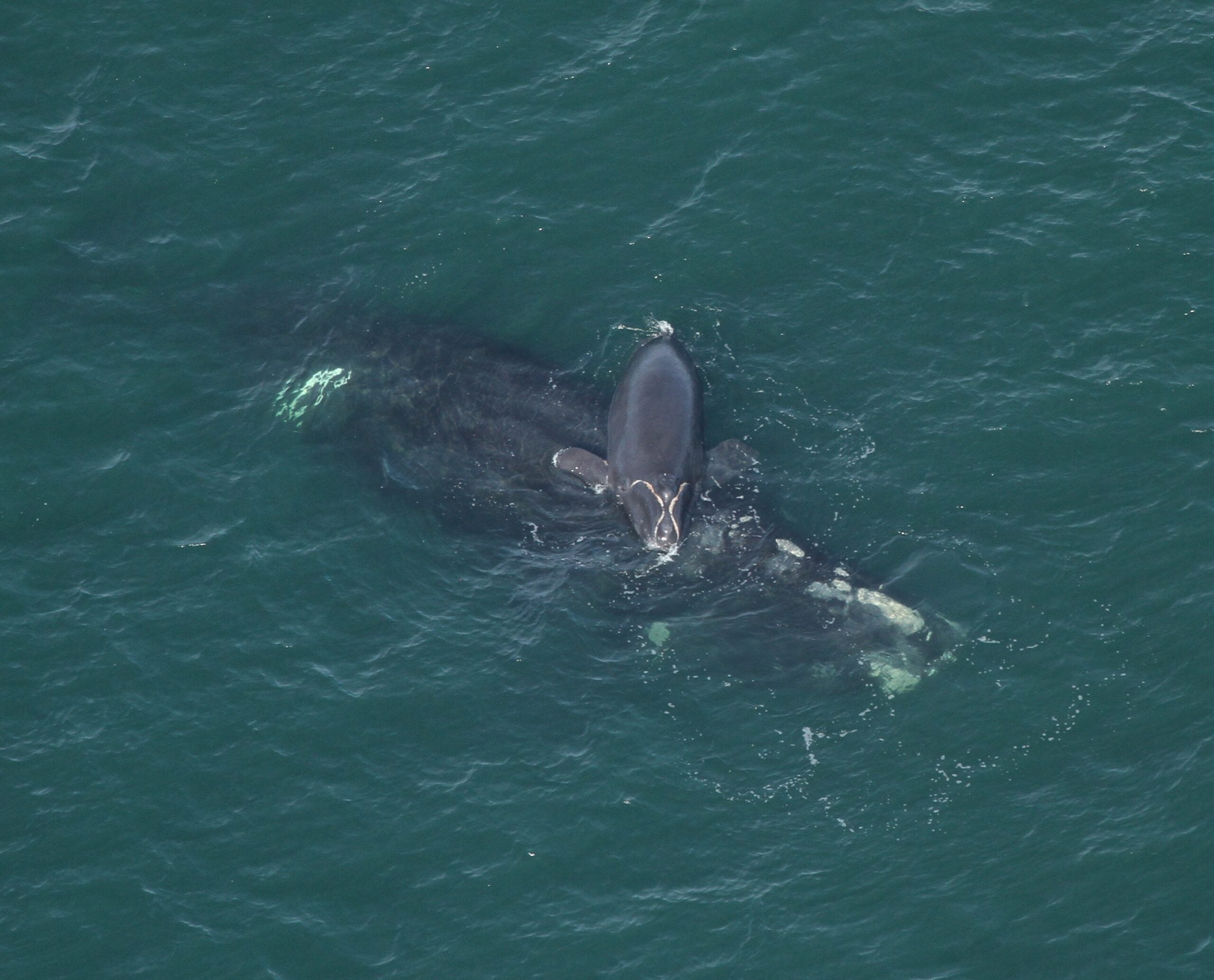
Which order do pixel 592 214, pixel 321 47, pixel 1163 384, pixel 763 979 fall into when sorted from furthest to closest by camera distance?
pixel 321 47
pixel 592 214
pixel 1163 384
pixel 763 979

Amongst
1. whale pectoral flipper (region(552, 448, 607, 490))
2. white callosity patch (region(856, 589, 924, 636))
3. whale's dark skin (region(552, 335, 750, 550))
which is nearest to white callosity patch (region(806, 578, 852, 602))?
white callosity patch (region(856, 589, 924, 636))

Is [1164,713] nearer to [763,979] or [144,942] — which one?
[763,979]

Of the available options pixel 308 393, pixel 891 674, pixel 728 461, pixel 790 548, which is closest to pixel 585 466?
pixel 728 461

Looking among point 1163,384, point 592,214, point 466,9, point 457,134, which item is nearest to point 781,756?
point 1163,384

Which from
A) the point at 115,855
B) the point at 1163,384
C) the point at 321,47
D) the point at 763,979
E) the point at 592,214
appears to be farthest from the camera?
the point at 321,47

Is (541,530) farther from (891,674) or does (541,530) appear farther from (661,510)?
(891,674)

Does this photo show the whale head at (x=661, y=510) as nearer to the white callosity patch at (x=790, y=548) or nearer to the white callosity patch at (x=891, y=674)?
the white callosity patch at (x=790, y=548)

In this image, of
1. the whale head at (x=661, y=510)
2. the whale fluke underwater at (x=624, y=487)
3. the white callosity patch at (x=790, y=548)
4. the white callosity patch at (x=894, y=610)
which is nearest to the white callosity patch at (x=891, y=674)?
the whale fluke underwater at (x=624, y=487)
